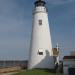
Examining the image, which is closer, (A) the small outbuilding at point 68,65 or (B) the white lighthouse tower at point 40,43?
(A) the small outbuilding at point 68,65

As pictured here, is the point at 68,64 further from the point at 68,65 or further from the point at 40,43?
the point at 40,43

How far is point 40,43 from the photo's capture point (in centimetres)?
3198

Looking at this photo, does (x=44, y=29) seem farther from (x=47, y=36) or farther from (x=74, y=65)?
(x=74, y=65)

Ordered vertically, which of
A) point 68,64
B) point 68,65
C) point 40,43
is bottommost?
point 68,65

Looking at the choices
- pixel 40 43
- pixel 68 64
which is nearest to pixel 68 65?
pixel 68 64

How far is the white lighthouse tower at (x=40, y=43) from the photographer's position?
105ft

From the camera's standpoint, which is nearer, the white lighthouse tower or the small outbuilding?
the small outbuilding

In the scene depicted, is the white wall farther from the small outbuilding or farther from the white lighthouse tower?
the white lighthouse tower

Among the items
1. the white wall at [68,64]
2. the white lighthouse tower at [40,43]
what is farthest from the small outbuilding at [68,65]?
the white lighthouse tower at [40,43]

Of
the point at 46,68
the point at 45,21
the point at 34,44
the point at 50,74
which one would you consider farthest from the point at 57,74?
the point at 45,21

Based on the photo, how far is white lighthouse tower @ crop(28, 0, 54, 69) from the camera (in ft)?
105

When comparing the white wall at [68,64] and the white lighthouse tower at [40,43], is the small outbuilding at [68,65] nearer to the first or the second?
the white wall at [68,64]

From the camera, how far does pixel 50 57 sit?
32.6m

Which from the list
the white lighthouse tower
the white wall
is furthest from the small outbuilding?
the white lighthouse tower
